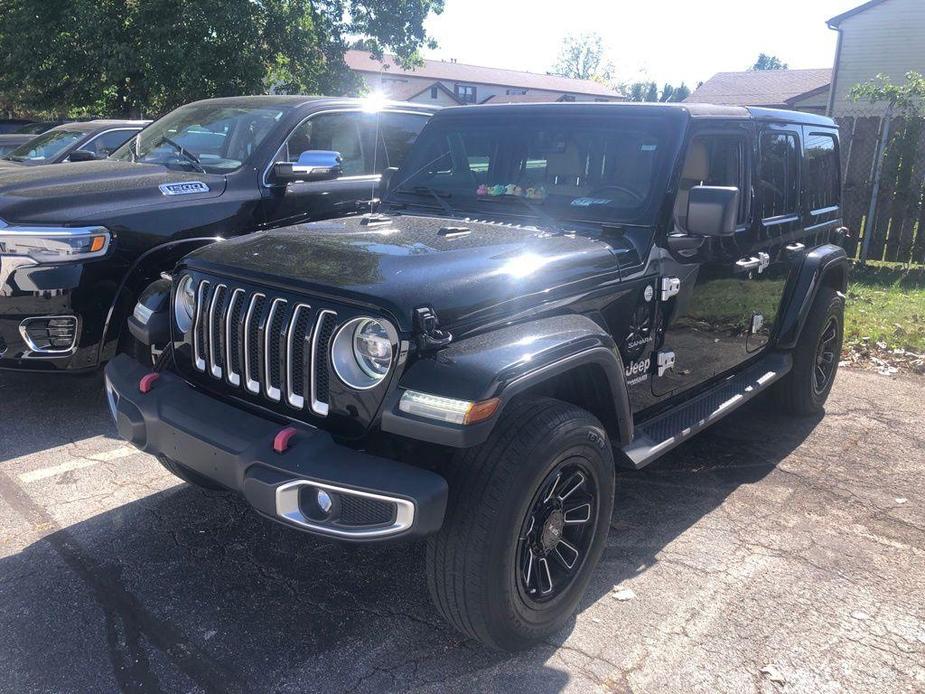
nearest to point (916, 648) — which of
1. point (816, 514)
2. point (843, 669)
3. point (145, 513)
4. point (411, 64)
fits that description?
point (843, 669)

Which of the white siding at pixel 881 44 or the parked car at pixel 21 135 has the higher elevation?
the white siding at pixel 881 44

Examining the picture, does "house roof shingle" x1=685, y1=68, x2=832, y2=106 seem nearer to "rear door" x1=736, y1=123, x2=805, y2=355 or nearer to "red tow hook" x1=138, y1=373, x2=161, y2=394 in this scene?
"rear door" x1=736, y1=123, x2=805, y2=355

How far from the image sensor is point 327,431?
264 centimetres

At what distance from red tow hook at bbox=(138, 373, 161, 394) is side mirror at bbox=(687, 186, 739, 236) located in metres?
2.34

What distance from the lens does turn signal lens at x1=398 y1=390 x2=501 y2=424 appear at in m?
2.33

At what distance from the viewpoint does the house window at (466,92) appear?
57628mm

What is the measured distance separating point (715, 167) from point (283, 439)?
2636 millimetres

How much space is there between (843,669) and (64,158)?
319 inches

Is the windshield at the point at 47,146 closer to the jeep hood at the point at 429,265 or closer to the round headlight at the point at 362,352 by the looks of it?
the jeep hood at the point at 429,265

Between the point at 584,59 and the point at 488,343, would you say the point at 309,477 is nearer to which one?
the point at 488,343

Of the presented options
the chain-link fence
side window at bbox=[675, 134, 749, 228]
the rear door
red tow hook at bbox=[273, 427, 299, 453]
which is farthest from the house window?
red tow hook at bbox=[273, 427, 299, 453]

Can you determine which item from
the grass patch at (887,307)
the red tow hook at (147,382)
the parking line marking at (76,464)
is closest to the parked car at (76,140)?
the parking line marking at (76,464)

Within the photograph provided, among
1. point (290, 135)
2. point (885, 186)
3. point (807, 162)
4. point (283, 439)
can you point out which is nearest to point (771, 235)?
point (807, 162)

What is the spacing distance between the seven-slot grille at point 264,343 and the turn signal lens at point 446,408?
39 centimetres
